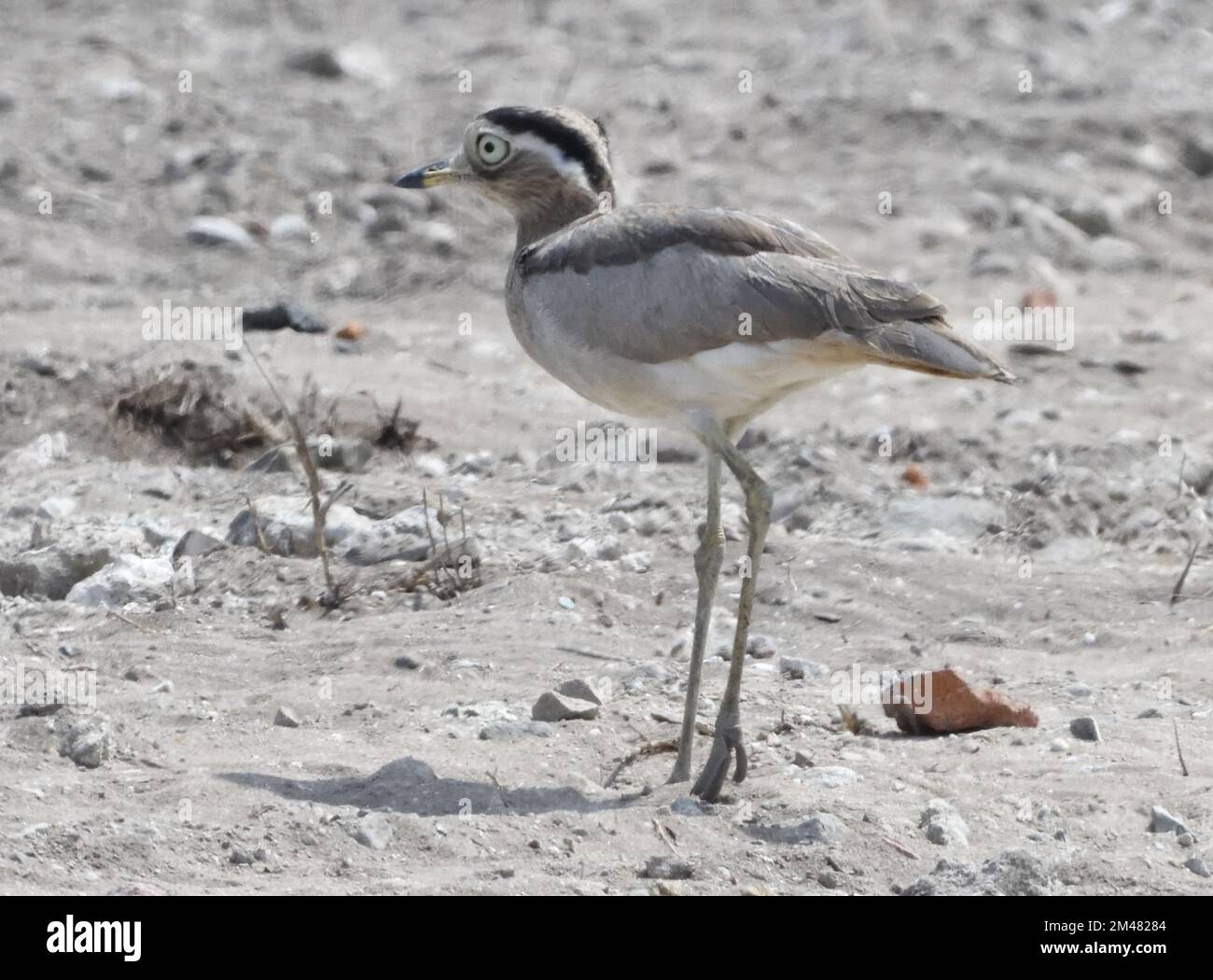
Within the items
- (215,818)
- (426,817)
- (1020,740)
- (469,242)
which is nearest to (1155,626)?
(1020,740)

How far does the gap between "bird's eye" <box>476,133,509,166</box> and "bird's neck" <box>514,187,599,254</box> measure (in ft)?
0.60

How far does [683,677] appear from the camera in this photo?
6512mm

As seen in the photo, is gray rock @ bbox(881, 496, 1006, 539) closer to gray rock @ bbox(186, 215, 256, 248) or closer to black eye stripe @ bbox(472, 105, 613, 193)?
black eye stripe @ bbox(472, 105, 613, 193)

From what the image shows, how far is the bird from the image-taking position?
553 centimetres

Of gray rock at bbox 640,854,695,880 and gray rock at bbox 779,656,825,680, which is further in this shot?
gray rock at bbox 779,656,825,680

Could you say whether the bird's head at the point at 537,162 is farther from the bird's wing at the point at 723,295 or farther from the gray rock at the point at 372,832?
the gray rock at the point at 372,832

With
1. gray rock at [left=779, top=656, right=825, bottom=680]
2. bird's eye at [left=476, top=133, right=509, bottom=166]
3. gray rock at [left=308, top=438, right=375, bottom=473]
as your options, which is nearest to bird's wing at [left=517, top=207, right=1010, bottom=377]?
bird's eye at [left=476, top=133, right=509, bottom=166]

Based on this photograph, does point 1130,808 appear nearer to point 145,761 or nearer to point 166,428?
point 145,761

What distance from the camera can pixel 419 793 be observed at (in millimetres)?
5430

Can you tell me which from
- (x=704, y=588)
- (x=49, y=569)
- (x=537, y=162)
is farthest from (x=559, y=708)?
(x=49, y=569)

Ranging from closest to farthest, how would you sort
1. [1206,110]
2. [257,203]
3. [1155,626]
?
[1155,626]
[257,203]
[1206,110]

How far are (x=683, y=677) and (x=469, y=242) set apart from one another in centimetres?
583

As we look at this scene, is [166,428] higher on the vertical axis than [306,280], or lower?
lower

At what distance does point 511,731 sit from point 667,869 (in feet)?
3.66
